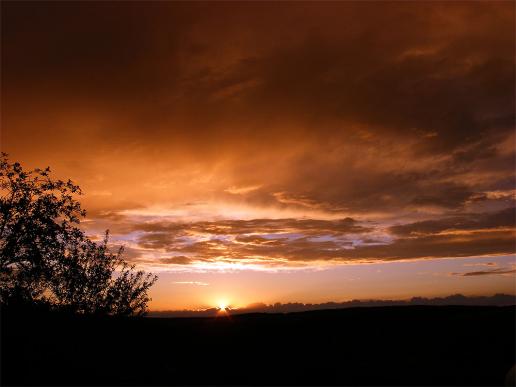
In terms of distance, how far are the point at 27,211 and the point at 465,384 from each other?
2620 centimetres

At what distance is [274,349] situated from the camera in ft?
44.7

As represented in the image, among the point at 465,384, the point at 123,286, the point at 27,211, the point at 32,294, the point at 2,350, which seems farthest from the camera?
the point at 123,286

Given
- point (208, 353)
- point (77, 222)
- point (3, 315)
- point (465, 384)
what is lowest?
point (465, 384)

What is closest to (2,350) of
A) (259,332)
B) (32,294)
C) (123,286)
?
(259,332)

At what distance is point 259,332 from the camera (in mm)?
14859

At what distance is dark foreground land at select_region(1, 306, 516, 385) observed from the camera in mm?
11781

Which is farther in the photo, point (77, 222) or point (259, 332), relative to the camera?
point (77, 222)

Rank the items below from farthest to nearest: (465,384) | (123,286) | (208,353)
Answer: (123,286), (208,353), (465,384)

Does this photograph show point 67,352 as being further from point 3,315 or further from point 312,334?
point 312,334

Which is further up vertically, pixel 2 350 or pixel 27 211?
pixel 27 211

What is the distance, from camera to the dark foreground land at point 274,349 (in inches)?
464

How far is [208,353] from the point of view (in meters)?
13.7

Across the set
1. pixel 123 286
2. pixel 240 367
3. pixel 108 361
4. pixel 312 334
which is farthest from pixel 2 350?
pixel 123 286

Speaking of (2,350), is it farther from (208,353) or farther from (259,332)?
(259,332)
